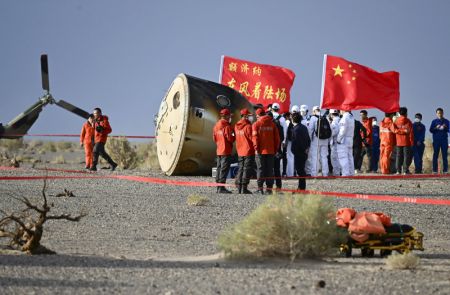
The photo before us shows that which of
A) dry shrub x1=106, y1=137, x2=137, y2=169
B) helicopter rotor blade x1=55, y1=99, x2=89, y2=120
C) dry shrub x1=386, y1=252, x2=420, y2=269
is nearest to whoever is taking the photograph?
dry shrub x1=386, y1=252, x2=420, y2=269

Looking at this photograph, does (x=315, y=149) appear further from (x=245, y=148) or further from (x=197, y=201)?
(x=197, y=201)

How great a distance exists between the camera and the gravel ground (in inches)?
346

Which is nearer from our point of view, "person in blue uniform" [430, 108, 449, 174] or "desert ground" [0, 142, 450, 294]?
"desert ground" [0, 142, 450, 294]

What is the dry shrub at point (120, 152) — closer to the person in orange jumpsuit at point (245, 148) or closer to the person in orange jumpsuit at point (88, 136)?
the person in orange jumpsuit at point (88, 136)

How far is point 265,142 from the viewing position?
1998cm

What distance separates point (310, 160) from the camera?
27578 millimetres

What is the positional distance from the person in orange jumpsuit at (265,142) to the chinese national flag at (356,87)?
7.21 m

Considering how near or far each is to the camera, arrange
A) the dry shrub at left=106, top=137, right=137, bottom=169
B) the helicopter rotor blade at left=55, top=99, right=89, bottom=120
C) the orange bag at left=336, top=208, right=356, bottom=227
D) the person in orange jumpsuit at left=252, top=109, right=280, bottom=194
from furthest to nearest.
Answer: the helicopter rotor blade at left=55, top=99, right=89, bottom=120 → the dry shrub at left=106, top=137, right=137, bottom=169 → the person in orange jumpsuit at left=252, top=109, right=280, bottom=194 → the orange bag at left=336, top=208, right=356, bottom=227

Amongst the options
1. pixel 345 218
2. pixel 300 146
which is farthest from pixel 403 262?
pixel 300 146

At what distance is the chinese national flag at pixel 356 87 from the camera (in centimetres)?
2747

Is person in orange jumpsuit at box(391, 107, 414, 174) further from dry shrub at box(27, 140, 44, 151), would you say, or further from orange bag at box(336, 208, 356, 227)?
dry shrub at box(27, 140, 44, 151)

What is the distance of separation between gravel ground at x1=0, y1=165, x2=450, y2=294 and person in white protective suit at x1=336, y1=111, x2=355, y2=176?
31.5 feet

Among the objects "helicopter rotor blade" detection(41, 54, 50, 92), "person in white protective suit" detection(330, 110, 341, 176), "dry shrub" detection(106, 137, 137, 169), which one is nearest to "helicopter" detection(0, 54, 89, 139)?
"helicopter rotor blade" detection(41, 54, 50, 92)

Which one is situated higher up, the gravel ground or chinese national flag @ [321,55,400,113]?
chinese national flag @ [321,55,400,113]
